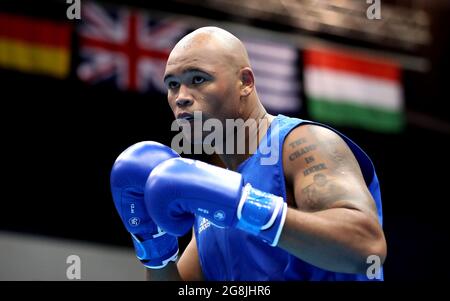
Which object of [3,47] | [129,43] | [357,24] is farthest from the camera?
[357,24]

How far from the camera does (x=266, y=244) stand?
2465 mm

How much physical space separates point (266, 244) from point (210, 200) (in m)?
0.42

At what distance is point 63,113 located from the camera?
20.9ft

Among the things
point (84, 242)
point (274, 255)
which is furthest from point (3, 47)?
point (274, 255)

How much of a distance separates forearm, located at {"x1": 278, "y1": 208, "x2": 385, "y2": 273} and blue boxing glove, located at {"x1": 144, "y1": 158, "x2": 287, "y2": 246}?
53mm

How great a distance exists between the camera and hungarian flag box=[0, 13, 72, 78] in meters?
6.06

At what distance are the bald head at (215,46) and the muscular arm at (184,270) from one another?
2.81 ft

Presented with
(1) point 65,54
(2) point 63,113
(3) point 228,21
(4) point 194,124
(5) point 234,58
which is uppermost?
(3) point 228,21

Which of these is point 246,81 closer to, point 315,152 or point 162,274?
point 315,152

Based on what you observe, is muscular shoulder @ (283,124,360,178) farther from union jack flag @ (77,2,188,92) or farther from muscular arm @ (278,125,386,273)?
union jack flag @ (77,2,188,92)

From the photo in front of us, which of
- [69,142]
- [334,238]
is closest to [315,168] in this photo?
[334,238]

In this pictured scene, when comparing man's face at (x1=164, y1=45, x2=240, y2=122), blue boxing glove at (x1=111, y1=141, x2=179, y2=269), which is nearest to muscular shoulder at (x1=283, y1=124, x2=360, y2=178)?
man's face at (x1=164, y1=45, x2=240, y2=122)

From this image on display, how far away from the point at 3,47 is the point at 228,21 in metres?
2.35
